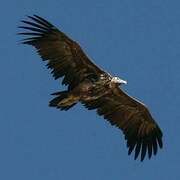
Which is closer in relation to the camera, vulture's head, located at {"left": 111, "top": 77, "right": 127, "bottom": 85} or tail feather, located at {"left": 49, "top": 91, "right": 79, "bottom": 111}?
tail feather, located at {"left": 49, "top": 91, "right": 79, "bottom": 111}

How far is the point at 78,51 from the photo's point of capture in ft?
128

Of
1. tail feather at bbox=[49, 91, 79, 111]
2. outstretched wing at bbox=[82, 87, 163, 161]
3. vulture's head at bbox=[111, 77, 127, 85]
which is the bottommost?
tail feather at bbox=[49, 91, 79, 111]

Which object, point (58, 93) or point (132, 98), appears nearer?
point (58, 93)

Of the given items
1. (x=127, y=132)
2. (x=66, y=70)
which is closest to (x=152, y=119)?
(x=127, y=132)

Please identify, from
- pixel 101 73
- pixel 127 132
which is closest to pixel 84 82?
pixel 101 73

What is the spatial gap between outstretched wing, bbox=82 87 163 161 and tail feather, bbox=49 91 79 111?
2.51 metres

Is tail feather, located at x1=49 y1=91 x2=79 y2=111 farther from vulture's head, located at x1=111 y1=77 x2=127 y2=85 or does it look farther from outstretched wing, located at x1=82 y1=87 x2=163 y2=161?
outstretched wing, located at x1=82 y1=87 x2=163 y2=161

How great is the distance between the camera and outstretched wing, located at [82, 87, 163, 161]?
41.2m

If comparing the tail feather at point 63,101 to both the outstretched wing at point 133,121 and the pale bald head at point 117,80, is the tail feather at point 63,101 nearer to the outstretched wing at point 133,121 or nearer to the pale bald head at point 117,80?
the pale bald head at point 117,80

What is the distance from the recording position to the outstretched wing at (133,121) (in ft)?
135

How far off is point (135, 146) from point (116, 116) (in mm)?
1305

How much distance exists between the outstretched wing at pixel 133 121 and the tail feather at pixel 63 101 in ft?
8.25

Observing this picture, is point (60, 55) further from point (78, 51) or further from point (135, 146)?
point (135, 146)

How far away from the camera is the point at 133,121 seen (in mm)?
41875
